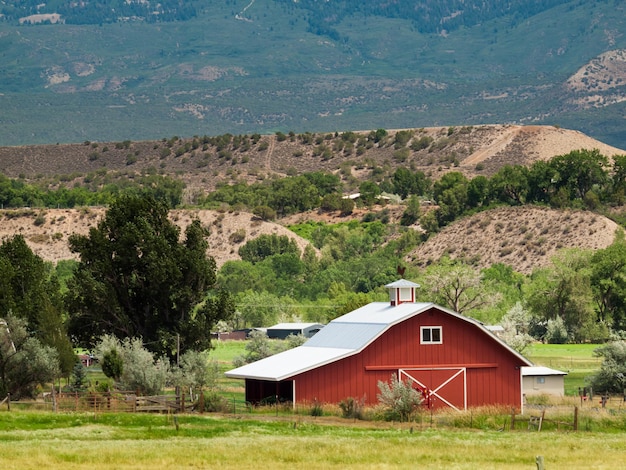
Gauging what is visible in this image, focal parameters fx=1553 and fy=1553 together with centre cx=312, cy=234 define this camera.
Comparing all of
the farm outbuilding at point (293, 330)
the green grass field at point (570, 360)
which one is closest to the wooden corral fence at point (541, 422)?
the green grass field at point (570, 360)

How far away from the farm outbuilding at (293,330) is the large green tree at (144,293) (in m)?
39.3

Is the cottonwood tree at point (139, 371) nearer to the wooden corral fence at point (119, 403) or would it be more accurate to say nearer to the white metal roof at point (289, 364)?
the wooden corral fence at point (119, 403)

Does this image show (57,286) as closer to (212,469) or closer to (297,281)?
(212,469)

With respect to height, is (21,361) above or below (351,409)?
above

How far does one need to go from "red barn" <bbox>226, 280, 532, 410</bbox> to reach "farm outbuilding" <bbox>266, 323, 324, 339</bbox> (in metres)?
47.9

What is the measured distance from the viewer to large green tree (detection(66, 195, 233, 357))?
71.1 meters

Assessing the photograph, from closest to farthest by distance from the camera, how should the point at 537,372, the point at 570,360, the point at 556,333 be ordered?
the point at 537,372 → the point at 570,360 → the point at 556,333

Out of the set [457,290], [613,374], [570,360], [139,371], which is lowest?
[613,374]

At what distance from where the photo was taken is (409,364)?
206 feet

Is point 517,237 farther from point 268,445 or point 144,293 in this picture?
point 268,445

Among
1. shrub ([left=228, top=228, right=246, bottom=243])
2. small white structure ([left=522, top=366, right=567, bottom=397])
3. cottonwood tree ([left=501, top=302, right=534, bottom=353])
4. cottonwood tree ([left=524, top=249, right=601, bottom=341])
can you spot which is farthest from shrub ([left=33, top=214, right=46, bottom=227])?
small white structure ([left=522, top=366, right=567, bottom=397])

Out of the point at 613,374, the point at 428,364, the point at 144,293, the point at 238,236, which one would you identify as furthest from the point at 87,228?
the point at 428,364

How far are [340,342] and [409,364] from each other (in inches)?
127

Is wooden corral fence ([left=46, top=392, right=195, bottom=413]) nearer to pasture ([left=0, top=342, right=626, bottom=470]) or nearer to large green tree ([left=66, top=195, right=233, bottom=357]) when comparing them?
pasture ([left=0, top=342, right=626, bottom=470])
